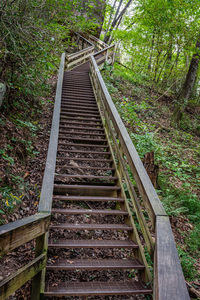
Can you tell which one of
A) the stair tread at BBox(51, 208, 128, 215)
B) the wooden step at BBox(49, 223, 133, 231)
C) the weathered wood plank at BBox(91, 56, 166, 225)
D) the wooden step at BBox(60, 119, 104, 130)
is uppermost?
the wooden step at BBox(60, 119, 104, 130)

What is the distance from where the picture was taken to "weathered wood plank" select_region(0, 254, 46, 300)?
5.72 feet

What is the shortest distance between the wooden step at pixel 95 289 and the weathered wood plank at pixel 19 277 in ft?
1.16

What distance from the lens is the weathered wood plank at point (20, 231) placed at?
1626mm

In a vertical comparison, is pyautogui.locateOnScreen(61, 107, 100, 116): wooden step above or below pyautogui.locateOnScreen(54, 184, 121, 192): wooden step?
above

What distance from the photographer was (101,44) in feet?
57.8

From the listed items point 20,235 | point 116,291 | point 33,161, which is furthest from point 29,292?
point 33,161

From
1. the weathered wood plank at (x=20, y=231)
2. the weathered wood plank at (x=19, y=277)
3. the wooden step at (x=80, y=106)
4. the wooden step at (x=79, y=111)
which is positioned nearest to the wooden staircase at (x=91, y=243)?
the weathered wood plank at (x=19, y=277)

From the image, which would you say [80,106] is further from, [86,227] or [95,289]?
[95,289]

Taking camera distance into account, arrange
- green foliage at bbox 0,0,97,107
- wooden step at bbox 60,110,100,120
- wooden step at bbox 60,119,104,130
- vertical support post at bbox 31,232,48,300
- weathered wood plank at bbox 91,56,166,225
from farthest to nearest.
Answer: wooden step at bbox 60,110,100,120
wooden step at bbox 60,119,104,130
green foliage at bbox 0,0,97,107
weathered wood plank at bbox 91,56,166,225
vertical support post at bbox 31,232,48,300

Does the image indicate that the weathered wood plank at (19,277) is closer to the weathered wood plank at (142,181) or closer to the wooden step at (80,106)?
the weathered wood plank at (142,181)

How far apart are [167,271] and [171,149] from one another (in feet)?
24.2

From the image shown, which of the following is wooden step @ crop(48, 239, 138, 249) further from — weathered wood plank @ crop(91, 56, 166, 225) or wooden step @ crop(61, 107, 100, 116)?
wooden step @ crop(61, 107, 100, 116)

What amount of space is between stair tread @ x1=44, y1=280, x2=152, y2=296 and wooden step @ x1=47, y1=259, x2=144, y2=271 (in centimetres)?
18

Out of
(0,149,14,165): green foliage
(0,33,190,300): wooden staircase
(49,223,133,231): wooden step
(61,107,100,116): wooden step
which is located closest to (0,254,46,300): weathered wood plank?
(0,33,190,300): wooden staircase
